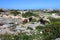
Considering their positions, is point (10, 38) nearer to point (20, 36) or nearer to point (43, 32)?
point (20, 36)

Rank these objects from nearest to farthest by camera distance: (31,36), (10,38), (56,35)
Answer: (10,38)
(31,36)
(56,35)

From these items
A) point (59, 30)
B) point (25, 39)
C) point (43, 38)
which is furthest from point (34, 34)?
point (59, 30)

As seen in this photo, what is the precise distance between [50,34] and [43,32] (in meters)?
1.53

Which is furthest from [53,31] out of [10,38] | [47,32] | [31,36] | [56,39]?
[10,38]

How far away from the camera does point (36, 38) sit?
2664 centimetres

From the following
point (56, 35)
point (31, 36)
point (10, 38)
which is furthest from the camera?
point (56, 35)

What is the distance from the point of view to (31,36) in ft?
87.9

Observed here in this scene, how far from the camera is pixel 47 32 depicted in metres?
30.8

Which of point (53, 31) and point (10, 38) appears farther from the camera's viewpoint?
point (53, 31)

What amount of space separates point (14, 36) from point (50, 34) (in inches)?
212

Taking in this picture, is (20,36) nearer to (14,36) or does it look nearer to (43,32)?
(14,36)

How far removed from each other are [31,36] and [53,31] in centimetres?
521

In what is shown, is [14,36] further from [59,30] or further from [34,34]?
[59,30]

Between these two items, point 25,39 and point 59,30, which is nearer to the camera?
point 25,39
